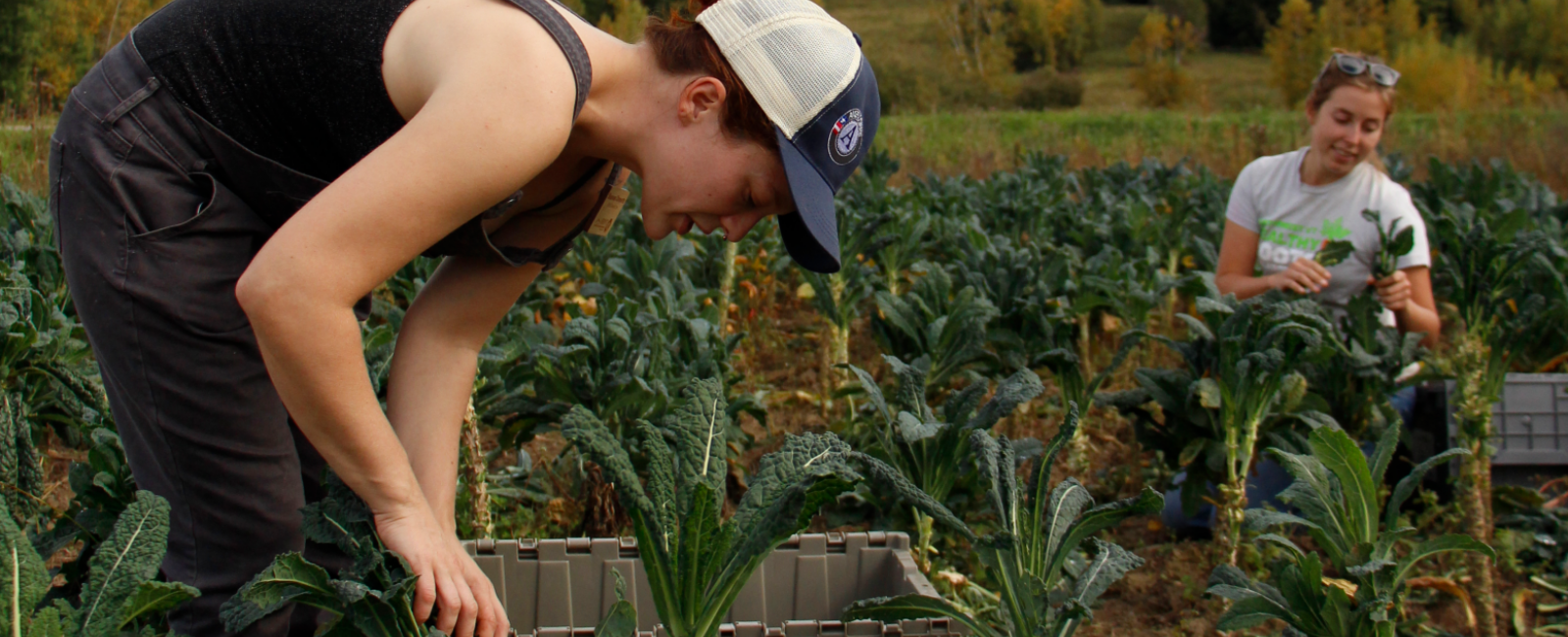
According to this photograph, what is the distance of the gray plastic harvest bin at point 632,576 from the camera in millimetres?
2195

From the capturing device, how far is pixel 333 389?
141 centimetres

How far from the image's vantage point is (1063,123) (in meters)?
27.8

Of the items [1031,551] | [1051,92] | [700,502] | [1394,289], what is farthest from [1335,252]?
[1051,92]

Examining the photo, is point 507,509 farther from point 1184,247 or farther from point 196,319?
point 1184,247

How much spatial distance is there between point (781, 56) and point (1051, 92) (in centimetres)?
4464

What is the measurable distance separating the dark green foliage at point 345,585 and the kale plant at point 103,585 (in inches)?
3.6

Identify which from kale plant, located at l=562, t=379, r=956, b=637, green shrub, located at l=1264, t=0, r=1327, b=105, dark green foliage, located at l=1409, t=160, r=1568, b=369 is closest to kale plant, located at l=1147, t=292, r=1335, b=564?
dark green foliage, located at l=1409, t=160, r=1568, b=369

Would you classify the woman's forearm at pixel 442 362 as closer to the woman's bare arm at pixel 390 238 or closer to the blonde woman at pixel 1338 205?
the woman's bare arm at pixel 390 238

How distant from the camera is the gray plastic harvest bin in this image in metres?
2.20

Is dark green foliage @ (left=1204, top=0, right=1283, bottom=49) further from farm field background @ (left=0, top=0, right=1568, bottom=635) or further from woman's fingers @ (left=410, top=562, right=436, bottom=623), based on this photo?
woman's fingers @ (left=410, top=562, right=436, bottom=623)

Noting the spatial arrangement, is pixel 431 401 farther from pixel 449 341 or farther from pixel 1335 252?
pixel 1335 252

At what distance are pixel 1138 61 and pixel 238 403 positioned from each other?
6424 centimetres

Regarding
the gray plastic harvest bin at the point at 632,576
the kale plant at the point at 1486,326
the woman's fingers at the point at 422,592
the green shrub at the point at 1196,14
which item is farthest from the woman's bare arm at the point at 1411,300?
the green shrub at the point at 1196,14

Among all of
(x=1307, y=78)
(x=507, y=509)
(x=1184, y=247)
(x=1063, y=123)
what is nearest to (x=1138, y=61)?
(x=1307, y=78)
